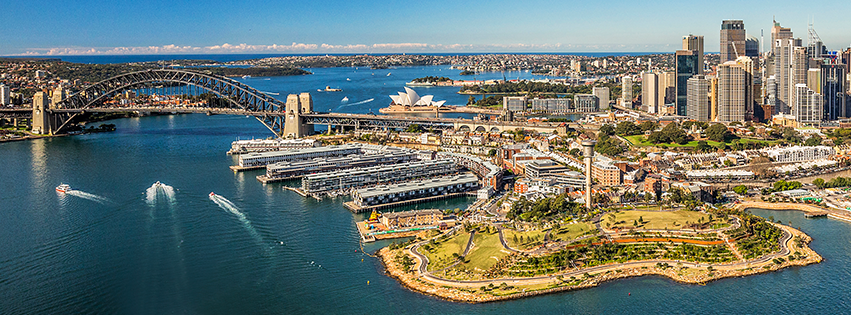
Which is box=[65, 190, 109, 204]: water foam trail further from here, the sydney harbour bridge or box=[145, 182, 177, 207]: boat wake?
the sydney harbour bridge

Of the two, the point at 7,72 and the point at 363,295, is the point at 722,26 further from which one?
the point at 7,72

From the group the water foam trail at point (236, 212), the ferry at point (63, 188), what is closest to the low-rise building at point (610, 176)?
the water foam trail at point (236, 212)

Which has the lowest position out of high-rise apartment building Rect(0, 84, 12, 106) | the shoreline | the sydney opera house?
the shoreline

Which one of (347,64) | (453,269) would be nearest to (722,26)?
(453,269)

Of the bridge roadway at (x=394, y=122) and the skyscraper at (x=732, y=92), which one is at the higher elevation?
the skyscraper at (x=732, y=92)

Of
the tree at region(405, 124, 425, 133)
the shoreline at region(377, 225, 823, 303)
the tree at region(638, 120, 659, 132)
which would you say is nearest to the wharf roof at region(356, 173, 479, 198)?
the shoreline at region(377, 225, 823, 303)

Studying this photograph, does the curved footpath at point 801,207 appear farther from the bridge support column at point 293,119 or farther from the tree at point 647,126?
the bridge support column at point 293,119

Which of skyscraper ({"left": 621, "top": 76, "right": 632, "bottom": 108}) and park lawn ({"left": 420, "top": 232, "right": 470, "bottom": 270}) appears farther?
skyscraper ({"left": 621, "top": 76, "right": 632, "bottom": 108})
